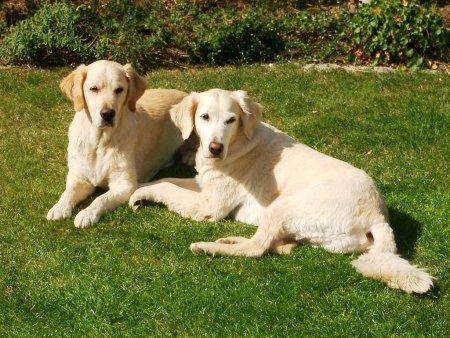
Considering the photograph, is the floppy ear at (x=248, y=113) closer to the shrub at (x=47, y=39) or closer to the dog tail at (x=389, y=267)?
the dog tail at (x=389, y=267)

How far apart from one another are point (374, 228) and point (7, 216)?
2.58 meters

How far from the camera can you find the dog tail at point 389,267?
4645 mm

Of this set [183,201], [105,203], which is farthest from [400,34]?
[105,203]

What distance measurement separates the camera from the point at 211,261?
515cm

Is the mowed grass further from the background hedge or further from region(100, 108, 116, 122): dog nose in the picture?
the background hedge

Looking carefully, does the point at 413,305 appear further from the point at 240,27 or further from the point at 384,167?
the point at 240,27

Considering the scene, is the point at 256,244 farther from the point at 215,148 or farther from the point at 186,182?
the point at 186,182

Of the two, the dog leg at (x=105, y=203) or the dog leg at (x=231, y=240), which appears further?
the dog leg at (x=105, y=203)

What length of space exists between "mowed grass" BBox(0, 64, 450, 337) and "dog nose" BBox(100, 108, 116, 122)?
2.26 ft

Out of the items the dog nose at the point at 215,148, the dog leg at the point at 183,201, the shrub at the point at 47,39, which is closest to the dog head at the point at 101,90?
the dog leg at the point at 183,201

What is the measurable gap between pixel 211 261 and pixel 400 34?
16.5 feet

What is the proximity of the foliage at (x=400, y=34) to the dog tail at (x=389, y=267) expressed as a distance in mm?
4543

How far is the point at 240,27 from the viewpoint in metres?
9.44

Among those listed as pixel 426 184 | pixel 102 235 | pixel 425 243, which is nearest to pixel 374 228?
pixel 425 243
